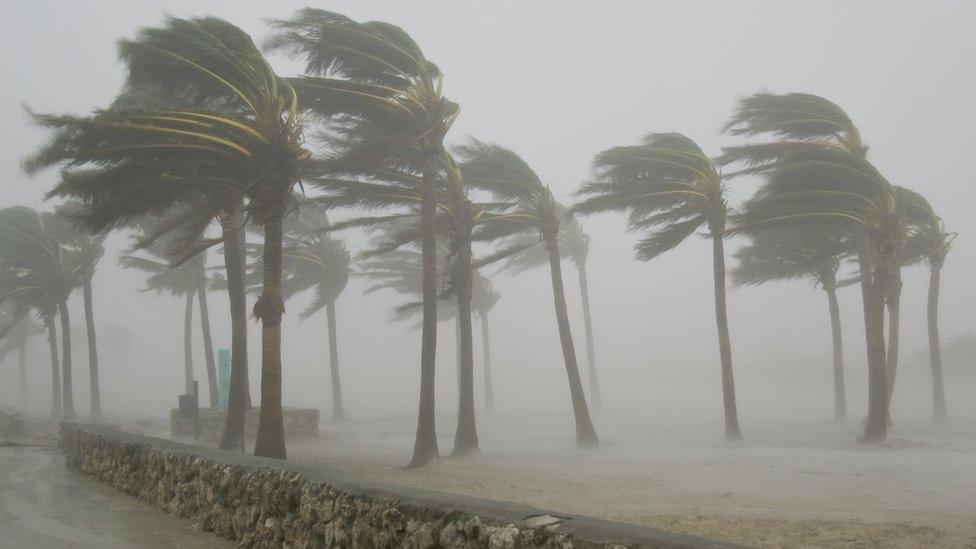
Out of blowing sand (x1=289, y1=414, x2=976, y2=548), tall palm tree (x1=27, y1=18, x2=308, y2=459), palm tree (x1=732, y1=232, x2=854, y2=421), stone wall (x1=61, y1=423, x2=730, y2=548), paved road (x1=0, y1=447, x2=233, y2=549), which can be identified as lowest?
blowing sand (x1=289, y1=414, x2=976, y2=548)

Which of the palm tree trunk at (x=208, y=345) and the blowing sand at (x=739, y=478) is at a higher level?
the palm tree trunk at (x=208, y=345)

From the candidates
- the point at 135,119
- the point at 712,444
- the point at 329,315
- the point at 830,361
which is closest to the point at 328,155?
the point at 135,119

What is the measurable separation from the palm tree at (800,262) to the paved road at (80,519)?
65.1 ft

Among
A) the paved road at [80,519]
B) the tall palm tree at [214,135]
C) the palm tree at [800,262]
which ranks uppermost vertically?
the tall palm tree at [214,135]

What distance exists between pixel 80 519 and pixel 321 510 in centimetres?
482

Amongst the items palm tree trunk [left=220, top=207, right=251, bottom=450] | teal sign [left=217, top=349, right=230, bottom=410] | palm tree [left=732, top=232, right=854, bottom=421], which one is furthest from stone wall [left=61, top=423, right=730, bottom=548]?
palm tree [left=732, top=232, right=854, bottom=421]

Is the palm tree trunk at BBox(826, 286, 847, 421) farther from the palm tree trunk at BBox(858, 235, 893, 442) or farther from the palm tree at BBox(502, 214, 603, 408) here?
the palm tree at BBox(502, 214, 603, 408)

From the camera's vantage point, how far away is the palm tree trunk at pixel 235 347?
57.8 ft

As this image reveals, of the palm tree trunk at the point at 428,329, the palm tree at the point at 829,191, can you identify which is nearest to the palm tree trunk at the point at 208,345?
the palm tree trunk at the point at 428,329

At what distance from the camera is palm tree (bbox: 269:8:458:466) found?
49.3 feet

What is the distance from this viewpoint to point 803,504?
10.0 metres

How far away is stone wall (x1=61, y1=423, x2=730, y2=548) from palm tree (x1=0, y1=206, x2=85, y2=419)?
24.4 meters

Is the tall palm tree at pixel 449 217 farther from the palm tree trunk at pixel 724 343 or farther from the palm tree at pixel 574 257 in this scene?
the palm tree at pixel 574 257

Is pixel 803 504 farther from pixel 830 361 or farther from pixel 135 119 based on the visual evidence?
pixel 830 361
